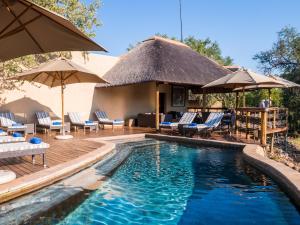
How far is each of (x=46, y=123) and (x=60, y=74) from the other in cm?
284

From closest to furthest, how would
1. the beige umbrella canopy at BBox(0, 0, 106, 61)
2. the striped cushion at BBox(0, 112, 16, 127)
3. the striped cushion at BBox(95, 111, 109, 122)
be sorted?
the beige umbrella canopy at BBox(0, 0, 106, 61)
the striped cushion at BBox(0, 112, 16, 127)
the striped cushion at BBox(95, 111, 109, 122)

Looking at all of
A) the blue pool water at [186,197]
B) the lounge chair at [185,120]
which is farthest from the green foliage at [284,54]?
the blue pool water at [186,197]

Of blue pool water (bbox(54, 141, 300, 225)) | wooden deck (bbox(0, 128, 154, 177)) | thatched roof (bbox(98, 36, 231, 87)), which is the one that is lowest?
blue pool water (bbox(54, 141, 300, 225))

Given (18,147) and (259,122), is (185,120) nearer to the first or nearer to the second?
(259,122)

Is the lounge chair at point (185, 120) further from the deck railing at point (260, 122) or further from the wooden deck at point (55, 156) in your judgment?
the wooden deck at point (55, 156)

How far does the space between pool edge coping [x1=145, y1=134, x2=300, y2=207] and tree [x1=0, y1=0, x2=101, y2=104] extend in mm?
7375

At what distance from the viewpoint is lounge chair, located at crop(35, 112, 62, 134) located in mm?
11414

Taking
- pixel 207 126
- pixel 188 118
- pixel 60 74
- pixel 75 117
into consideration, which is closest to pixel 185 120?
pixel 188 118

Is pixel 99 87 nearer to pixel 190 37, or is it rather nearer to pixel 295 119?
pixel 295 119

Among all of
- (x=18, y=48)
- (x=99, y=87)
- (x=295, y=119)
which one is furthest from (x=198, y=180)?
(x=295, y=119)

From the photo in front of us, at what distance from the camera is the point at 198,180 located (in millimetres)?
5754

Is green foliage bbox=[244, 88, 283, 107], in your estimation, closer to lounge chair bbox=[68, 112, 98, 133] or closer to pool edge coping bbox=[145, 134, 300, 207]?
pool edge coping bbox=[145, 134, 300, 207]

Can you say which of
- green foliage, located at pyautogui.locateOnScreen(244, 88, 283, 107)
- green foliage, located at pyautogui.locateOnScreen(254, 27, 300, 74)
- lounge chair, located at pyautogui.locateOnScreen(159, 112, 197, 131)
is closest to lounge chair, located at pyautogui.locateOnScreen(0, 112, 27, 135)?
lounge chair, located at pyautogui.locateOnScreen(159, 112, 197, 131)

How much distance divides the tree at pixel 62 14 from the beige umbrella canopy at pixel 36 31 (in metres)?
6.09
